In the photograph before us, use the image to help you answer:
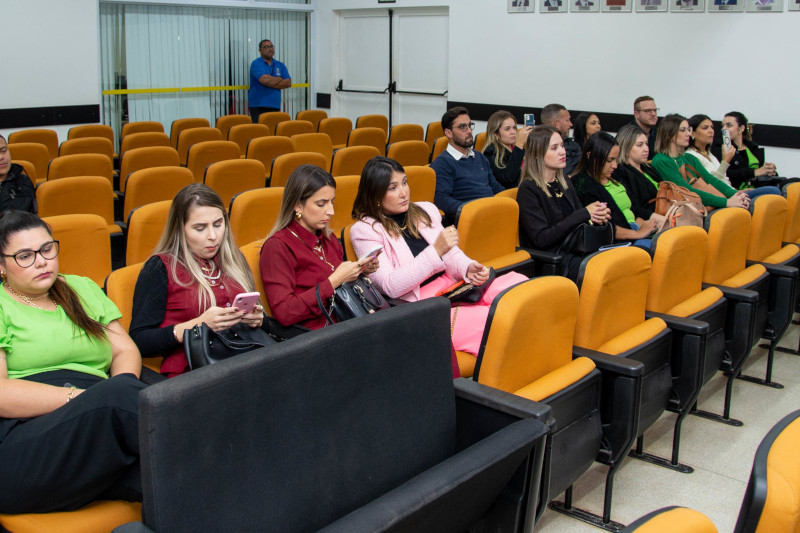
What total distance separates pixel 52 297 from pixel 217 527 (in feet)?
4.37

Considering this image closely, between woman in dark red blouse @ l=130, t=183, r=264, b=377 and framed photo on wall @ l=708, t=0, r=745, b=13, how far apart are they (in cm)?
709

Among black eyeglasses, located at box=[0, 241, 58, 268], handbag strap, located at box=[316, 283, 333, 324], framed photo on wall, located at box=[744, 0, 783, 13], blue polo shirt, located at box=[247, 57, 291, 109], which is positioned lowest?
handbag strap, located at box=[316, 283, 333, 324]

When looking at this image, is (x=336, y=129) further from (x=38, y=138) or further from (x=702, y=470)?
(x=702, y=470)

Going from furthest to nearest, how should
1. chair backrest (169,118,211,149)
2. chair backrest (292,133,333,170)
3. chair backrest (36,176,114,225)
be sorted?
chair backrest (169,118,211,149) < chair backrest (292,133,333,170) < chair backrest (36,176,114,225)

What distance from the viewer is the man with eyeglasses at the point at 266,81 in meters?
10.4

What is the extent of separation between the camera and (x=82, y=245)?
345 cm

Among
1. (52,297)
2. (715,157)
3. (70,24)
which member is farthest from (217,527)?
(70,24)

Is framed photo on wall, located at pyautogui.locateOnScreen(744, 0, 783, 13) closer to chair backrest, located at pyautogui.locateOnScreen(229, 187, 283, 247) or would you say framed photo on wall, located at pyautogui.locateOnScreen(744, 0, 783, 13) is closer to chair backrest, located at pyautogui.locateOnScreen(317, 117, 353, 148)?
chair backrest, located at pyautogui.locateOnScreen(317, 117, 353, 148)

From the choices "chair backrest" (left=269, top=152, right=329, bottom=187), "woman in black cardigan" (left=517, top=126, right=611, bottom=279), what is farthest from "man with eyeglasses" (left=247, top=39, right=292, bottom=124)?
"woman in black cardigan" (left=517, top=126, right=611, bottom=279)

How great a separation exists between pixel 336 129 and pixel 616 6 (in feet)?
11.7

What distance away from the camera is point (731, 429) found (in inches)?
141

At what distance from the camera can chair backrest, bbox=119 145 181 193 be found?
18.7ft

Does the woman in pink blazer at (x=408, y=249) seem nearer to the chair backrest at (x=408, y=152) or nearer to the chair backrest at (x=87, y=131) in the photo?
the chair backrest at (x=408, y=152)

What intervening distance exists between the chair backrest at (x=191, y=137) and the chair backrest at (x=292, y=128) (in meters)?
0.65
